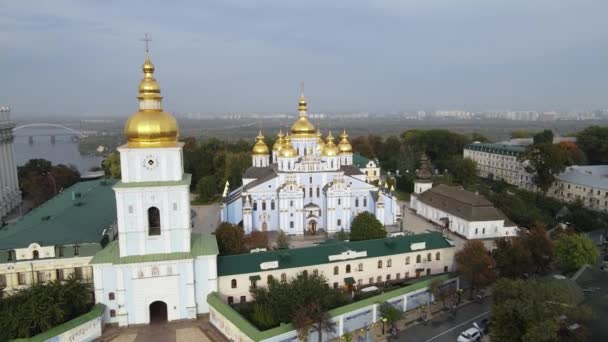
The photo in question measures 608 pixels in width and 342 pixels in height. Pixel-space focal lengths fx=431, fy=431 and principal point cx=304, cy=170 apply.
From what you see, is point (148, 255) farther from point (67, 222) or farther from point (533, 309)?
point (533, 309)

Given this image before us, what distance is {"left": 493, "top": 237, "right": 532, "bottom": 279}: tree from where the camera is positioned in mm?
21594

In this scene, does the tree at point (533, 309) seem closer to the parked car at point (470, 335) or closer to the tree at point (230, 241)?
the parked car at point (470, 335)

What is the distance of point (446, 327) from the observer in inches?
753

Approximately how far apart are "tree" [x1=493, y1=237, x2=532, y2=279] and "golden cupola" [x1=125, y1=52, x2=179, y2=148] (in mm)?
16815

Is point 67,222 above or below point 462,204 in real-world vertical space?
above

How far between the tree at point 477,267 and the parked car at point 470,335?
3.31m

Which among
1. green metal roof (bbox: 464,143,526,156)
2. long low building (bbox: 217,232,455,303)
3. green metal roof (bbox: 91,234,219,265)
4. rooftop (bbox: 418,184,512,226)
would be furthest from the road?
green metal roof (bbox: 464,143,526,156)

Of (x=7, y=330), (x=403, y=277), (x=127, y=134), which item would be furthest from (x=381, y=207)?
(x=7, y=330)

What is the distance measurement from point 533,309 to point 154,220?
1528cm

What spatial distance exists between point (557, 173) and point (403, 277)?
86.8 feet

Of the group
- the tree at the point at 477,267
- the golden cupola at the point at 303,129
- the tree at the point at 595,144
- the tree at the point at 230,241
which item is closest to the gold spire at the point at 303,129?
the golden cupola at the point at 303,129

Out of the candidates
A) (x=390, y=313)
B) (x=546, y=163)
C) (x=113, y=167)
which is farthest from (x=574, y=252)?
(x=113, y=167)

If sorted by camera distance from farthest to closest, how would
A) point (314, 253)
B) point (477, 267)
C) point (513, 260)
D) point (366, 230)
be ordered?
point (366, 230) → point (314, 253) → point (513, 260) → point (477, 267)

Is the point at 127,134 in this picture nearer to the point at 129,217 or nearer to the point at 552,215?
the point at 129,217
